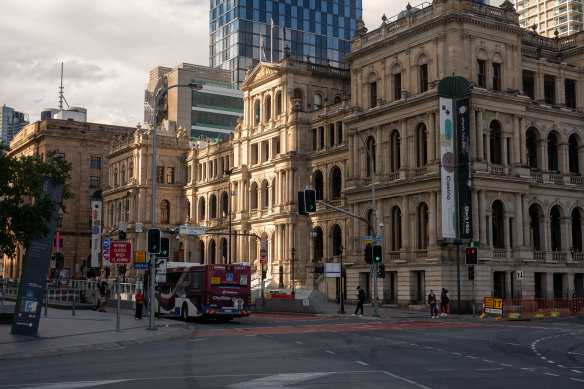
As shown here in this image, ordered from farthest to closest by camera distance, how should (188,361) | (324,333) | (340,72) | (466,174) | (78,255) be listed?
(78,255), (340,72), (466,174), (324,333), (188,361)

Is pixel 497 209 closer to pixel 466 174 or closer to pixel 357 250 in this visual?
pixel 466 174

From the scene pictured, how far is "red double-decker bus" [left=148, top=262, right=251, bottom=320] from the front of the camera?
126 ft

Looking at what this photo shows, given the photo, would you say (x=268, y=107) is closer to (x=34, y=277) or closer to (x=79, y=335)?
(x=79, y=335)

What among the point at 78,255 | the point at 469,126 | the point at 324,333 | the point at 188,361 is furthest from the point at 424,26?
the point at 78,255

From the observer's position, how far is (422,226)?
5322cm

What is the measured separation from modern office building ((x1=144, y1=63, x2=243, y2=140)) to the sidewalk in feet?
244

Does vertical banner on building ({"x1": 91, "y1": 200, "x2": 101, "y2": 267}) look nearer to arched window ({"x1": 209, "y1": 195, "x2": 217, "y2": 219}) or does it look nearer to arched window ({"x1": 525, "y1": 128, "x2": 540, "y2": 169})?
arched window ({"x1": 209, "y1": 195, "x2": 217, "y2": 219})

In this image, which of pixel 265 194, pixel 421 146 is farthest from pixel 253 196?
pixel 421 146

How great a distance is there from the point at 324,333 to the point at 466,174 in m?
22.5

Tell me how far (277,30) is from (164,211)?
2065 inches

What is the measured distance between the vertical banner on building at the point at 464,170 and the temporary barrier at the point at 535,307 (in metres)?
5.22

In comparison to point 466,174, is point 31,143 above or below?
above

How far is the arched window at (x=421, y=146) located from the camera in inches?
2118

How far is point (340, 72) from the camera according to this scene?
7450 cm
